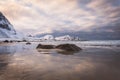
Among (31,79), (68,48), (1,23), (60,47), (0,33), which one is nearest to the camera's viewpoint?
(31,79)

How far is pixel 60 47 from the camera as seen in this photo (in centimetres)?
2295

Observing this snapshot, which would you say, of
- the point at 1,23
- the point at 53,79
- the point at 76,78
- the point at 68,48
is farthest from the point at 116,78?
the point at 1,23

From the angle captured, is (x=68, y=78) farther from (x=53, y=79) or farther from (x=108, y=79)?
(x=108, y=79)

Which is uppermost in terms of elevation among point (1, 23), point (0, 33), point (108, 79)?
point (1, 23)

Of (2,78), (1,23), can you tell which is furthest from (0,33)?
(2,78)

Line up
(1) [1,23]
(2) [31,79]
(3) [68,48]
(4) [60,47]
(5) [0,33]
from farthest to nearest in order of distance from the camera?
(1) [1,23]
(5) [0,33]
(4) [60,47]
(3) [68,48]
(2) [31,79]

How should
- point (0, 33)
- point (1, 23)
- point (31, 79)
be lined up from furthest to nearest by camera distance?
point (1, 23) < point (0, 33) < point (31, 79)

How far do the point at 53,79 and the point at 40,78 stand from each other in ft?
1.59

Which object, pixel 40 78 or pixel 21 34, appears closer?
pixel 40 78

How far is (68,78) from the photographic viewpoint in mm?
5578

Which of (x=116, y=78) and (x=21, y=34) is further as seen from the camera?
(x=21, y=34)

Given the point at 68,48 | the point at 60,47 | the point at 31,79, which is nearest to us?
the point at 31,79

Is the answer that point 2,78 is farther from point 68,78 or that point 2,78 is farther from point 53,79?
point 68,78

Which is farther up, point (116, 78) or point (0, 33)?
point (0, 33)
